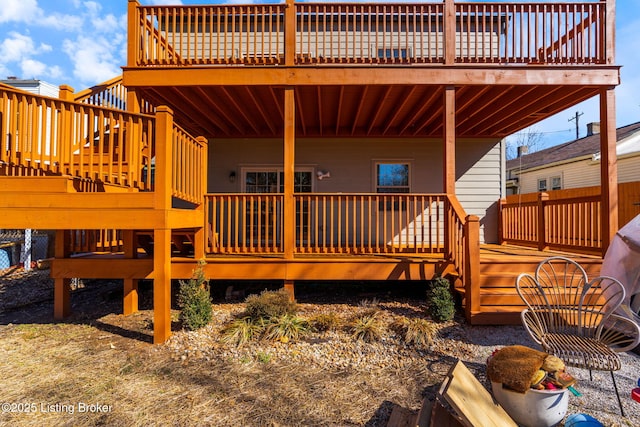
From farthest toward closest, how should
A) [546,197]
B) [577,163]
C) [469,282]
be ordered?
[577,163] < [546,197] < [469,282]

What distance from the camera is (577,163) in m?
12.6

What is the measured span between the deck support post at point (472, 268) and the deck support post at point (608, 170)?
7.46 feet

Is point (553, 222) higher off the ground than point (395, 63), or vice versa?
point (395, 63)

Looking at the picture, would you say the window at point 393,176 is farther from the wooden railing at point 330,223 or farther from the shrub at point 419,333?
the shrub at point 419,333

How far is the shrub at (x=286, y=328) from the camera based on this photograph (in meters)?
3.56

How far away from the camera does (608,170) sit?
452cm

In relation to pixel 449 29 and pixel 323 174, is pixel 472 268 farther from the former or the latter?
pixel 323 174

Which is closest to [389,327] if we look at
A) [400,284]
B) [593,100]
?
[400,284]

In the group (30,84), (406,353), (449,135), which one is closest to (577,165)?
(449,135)

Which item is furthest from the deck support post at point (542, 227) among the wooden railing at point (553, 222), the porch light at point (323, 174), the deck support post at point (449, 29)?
the porch light at point (323, 174)

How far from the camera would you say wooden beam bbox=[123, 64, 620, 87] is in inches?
183

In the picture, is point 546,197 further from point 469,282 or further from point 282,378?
point 282,378

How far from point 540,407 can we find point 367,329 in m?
1.77

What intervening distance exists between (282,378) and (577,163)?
15.0 m
